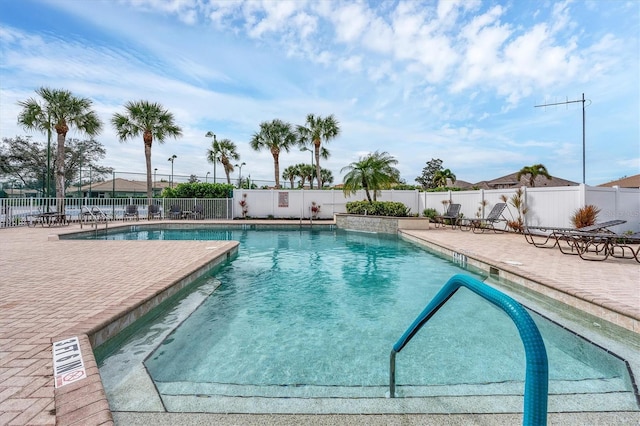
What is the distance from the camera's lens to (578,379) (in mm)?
2797

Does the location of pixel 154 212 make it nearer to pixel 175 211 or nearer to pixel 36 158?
pixel 175 211

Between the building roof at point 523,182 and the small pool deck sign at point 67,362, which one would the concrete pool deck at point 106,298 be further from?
the building roof at point 523,182

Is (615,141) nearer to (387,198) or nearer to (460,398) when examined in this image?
(387,198)

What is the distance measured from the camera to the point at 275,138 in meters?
28.0

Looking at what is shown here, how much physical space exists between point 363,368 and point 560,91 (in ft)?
65.6

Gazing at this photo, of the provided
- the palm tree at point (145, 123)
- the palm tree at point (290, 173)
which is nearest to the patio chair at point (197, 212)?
the palm tree at point (145, 123)

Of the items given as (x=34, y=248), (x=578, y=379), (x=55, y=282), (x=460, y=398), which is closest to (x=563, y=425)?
(x=460, y=398)

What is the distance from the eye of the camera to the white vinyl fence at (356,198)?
32.9 ft

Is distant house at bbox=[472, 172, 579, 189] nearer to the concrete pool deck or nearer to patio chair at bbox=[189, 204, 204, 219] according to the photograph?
the concrete pool deck

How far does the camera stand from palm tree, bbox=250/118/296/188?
2794 cm

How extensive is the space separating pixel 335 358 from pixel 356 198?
59.3 ft

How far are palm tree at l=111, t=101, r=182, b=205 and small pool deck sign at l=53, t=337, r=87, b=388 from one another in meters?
19.0

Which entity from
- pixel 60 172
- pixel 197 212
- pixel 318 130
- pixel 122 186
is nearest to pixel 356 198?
pixel 318 130

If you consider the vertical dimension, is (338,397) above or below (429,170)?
below
